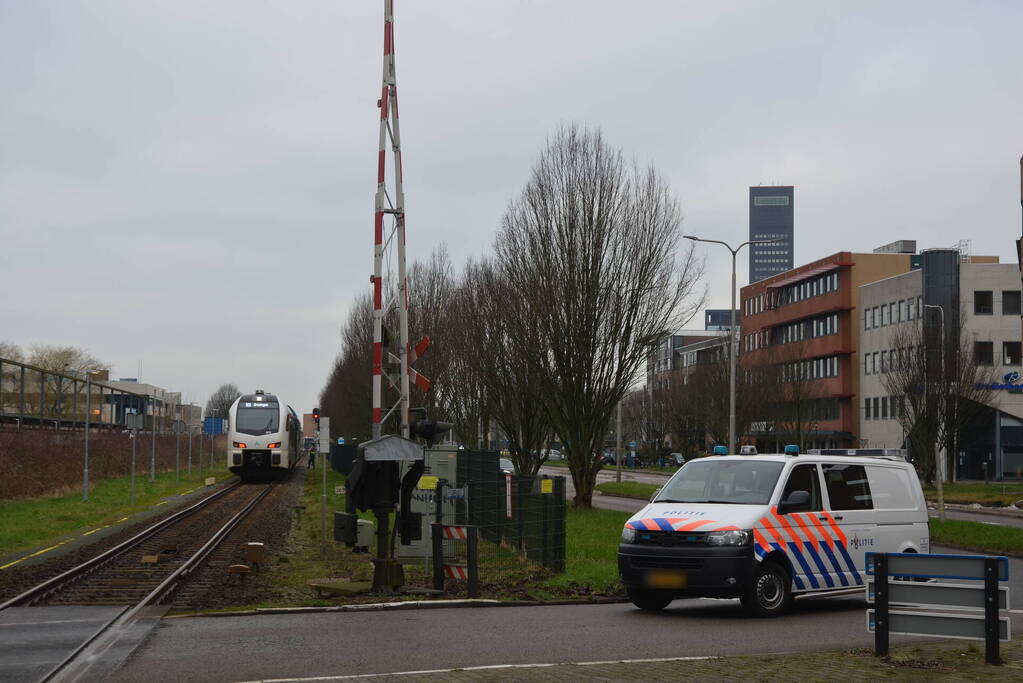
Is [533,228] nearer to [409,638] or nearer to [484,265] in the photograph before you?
[484,265]

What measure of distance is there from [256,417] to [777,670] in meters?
43.5

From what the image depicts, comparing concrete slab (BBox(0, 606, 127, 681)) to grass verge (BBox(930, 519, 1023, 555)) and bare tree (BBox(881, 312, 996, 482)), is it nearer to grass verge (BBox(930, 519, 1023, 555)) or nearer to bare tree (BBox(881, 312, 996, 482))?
grass verge (BBox(930, 519, 1023, 555))

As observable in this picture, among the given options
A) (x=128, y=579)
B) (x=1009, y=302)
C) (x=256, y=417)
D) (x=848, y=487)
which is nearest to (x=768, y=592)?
(x=848, y=487)

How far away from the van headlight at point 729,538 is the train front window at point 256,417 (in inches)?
1569

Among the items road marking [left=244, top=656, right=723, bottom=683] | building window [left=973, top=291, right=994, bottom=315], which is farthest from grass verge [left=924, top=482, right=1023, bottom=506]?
road marking [left=244, top=656, right=723, bottom=683]

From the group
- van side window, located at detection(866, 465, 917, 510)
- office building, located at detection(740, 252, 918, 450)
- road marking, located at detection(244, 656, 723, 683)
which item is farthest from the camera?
office building, located at detection(740, 252, 918, 450)

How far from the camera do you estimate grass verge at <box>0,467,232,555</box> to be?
2527 cm

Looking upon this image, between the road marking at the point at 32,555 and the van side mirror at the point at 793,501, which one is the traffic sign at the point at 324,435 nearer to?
the road marking at the point at 32,555

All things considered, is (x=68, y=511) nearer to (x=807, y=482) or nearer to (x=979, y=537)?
(x=979, y=537)

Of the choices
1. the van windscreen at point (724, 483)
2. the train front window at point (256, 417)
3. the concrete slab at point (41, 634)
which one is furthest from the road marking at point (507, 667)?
the train front window at point (256, 417)

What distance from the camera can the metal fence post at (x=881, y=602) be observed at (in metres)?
9.50

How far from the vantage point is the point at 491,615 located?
1270cm

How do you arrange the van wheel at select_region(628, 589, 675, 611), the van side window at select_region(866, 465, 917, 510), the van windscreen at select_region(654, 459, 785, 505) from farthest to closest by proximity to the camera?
the van side window at select_region(866, 465, 917, 510)
the van windscreen at select_region(654, 459, 785, 505)
the van wheel at select_region(628, 589, 675, 611)

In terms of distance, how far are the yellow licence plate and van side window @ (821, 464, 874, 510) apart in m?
2.32
